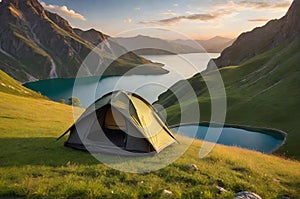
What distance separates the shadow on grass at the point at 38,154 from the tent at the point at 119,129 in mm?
1144

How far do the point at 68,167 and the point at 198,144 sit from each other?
1256 cm

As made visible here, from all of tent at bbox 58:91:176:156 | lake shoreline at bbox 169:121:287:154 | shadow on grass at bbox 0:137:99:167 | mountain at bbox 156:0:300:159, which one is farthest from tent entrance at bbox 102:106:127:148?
lake shoreline at bbox 169:121:287:154

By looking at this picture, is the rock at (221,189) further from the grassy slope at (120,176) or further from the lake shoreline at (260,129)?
the lake shoreline at (260,129)

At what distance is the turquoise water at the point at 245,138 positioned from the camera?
176 feet

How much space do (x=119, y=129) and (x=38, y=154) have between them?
6.03 m

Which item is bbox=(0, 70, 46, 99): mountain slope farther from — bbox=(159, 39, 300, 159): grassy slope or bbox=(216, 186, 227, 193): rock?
bbox=(216, 186, 227, 193): rock

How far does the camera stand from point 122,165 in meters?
18.0

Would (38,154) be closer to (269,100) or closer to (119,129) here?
(119,129)

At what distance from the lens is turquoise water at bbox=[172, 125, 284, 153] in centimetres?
5350

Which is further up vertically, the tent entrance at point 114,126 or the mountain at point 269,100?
the tent entrance at point 114,126

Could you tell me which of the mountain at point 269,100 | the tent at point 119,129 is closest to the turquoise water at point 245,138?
the mountain at point 269,100

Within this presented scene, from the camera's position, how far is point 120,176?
16219 mm

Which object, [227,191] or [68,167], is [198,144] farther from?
[68,167]

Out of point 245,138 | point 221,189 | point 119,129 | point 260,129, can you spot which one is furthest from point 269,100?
point 221,189
